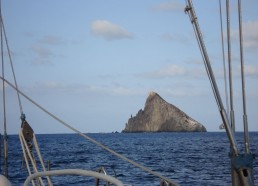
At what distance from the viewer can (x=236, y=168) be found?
148 inches

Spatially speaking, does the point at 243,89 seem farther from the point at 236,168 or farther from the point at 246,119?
the point at 236,168

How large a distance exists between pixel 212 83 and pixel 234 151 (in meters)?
0.68

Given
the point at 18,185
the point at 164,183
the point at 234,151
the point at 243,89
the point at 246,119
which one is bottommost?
the point at 18,185

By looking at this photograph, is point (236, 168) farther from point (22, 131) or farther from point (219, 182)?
point (219, 182)

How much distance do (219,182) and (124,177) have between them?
6.31m

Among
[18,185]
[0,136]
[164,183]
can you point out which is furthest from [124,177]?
[164,183]

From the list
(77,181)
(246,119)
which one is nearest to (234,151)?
(246,119)

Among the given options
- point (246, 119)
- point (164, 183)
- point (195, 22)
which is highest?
point (195, 22)

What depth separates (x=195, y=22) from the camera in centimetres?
413

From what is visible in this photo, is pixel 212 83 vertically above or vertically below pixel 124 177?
above

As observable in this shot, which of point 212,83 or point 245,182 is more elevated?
point 212,83

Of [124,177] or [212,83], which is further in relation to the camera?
[124,177]

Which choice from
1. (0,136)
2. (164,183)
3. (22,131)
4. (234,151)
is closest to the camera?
(234,151)

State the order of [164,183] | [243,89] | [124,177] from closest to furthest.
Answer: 1. [243,89]
2. [164,183]
3. [124,177]
